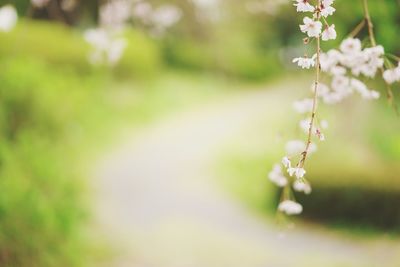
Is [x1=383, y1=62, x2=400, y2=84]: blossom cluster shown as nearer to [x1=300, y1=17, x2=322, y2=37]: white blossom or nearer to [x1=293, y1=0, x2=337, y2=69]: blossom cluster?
[x1=293, y1=0, x2=337, y2=69]: blossom cluster

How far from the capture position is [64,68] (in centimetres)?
1184

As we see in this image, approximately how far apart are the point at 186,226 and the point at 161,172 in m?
2.16

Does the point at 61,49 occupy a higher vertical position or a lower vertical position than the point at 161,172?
higher

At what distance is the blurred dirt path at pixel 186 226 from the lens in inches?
198

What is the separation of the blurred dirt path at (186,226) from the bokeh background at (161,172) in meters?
0.02

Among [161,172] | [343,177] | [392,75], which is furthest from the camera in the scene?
[161,172]

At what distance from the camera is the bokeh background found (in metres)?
4.59

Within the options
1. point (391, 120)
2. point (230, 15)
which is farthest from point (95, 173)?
point (230, 15)

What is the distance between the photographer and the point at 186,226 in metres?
5.79

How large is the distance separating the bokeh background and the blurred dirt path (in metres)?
0.02

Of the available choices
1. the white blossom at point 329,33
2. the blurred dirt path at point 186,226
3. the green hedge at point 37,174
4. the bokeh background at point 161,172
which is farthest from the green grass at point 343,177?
the white blossom at point 329,33

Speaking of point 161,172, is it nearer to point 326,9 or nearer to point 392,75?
point 392,75

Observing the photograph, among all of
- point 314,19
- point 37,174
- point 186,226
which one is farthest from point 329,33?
point 186,226

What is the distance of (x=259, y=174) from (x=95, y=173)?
2533 millimetres
